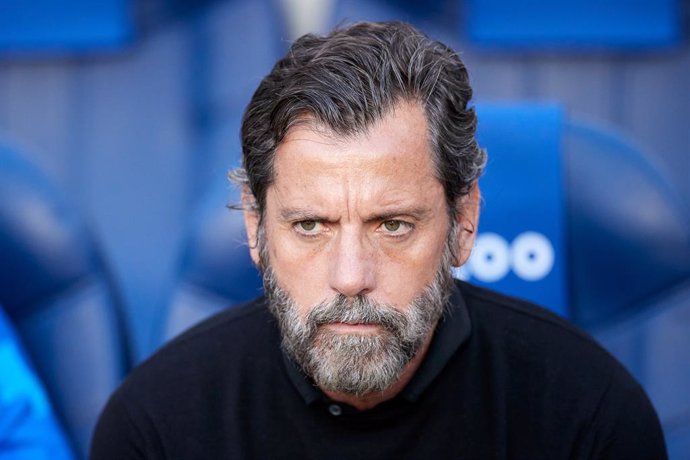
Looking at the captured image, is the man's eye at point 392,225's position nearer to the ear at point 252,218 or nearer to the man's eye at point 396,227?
the man's eye at point 396,227

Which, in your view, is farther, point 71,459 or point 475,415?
point 71,459

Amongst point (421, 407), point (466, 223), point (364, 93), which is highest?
point (364, 93)

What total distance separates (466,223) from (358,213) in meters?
0.21

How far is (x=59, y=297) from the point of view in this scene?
5.70 feet

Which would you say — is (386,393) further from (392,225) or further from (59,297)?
(59,297)

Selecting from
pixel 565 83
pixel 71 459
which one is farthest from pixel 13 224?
pixel 565 83

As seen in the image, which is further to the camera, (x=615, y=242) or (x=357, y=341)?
(x=615, y=242)

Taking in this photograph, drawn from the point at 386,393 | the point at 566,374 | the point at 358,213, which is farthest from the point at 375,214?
the point at 566,374

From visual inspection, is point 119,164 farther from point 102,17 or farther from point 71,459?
point 71,459

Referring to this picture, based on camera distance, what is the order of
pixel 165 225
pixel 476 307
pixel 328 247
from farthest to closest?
pixel 165 225
pixel 476 307
pixel 328 247

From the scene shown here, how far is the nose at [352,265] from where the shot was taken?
1122mm

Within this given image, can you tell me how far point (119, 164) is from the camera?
2250 mm

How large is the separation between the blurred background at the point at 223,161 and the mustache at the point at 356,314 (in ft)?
1.61

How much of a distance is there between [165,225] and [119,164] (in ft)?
0.60
